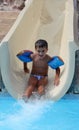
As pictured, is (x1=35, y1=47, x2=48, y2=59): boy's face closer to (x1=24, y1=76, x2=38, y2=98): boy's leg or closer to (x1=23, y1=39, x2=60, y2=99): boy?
(x1=23, y1=39, x2=60, y2=99): boy

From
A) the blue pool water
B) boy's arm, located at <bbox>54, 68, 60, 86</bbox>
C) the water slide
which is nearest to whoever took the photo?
the blue pool water

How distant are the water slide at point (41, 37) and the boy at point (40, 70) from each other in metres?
0.05

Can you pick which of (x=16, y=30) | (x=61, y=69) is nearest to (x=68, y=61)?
(x=61, y=69)

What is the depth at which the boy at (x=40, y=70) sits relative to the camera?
2.93m

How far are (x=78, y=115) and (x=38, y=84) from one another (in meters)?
0.47

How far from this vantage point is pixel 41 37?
154 inches

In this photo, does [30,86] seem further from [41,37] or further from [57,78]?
[41,37]

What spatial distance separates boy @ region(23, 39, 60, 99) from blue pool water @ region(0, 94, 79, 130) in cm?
14

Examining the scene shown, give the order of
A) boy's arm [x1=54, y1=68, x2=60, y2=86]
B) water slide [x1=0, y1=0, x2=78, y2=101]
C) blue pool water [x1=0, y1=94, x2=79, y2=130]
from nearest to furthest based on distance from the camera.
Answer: blue pool water [x1=0, y1=94, x2=79, y2=130] → water slide [x1=0, y1=0, x2=78, y2=101] → boy's arm [x1=54, y1=68, x2=60, y2=86]

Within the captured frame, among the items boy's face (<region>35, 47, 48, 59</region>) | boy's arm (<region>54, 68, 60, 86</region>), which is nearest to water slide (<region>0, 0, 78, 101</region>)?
boy's arm (<region>54, 68, 60, 86</region>)

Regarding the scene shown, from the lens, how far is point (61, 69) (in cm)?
306

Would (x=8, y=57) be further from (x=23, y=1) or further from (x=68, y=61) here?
(x=23, y=1)

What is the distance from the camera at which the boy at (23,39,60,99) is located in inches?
115

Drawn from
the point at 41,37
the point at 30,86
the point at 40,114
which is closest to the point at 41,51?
the point at 30,86
